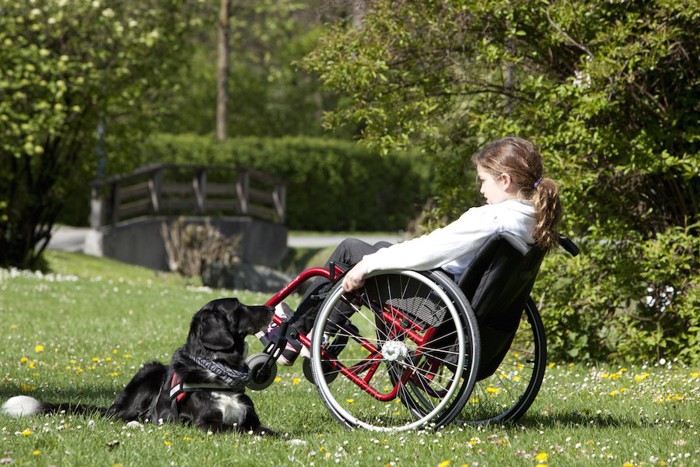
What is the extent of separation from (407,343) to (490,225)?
0.74m

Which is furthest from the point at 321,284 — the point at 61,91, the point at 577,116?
the point at 61,91

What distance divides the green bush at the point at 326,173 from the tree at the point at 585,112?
64.4 feet

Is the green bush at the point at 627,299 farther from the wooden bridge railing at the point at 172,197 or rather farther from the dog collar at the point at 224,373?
the wooden bridge railing at the point at 172,197

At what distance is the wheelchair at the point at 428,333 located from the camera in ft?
14.3

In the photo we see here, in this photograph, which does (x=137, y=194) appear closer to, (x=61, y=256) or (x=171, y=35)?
(x=61, y=256)

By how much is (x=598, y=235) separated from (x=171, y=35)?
421 inches

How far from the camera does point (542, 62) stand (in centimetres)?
739

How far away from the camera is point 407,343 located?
473 cm

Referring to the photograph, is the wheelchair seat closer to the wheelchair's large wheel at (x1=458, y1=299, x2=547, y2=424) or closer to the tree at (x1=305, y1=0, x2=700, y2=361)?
the wheelchair's large wheel at (x1=458, y1=299, x2=547, y2=424)

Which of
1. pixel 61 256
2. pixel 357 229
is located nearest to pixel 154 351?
pixel 61 256

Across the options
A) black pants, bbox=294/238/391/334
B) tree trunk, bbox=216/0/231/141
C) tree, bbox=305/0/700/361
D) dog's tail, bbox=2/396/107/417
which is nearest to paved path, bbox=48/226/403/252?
tree trunk, bbox=216/0/231/141

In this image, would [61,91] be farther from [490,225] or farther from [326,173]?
[326,173]

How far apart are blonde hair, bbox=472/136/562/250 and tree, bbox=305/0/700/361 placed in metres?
2.09

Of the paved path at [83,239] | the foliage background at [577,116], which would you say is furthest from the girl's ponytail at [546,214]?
the paved path at [83,239]
